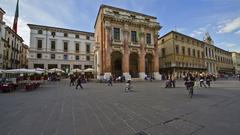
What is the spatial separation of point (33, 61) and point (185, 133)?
42.6 meters

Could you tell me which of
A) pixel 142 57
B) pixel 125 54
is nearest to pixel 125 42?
pixel 125 54

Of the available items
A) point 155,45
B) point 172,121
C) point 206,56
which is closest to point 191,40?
point 206,56

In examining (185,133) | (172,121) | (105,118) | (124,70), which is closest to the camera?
(185,133)

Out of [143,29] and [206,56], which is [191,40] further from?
[143,29]

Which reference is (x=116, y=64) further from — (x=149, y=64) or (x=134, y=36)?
(x=149, y=64)

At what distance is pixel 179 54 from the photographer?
4169cm

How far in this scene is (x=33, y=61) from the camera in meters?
37.7

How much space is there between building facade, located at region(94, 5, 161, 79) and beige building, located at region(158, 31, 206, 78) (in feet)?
29.9

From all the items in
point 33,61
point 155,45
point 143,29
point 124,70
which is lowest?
Answer: point 124,70

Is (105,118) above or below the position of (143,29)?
below

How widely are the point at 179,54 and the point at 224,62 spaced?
40409 millimetres

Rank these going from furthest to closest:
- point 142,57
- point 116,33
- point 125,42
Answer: point 142,57 < point 116,33 < point 125,42

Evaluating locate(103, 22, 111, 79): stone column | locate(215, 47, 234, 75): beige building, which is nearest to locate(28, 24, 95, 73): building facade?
locate(103, 22, 111, 79): stone column

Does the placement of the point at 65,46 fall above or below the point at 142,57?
above
